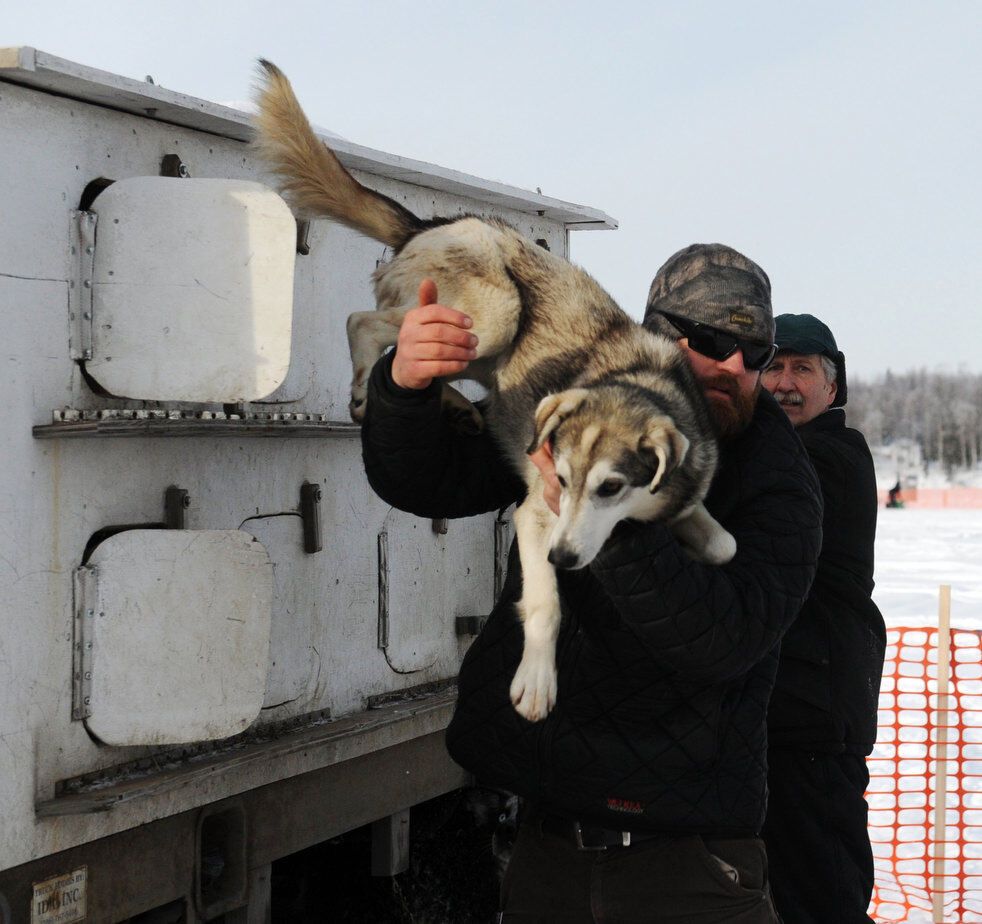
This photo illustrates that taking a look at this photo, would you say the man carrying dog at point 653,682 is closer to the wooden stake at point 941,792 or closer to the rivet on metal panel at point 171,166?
the rivet on metal panel at point 171,166

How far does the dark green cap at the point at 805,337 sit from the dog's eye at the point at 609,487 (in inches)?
75.6

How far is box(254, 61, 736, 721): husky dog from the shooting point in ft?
8.35

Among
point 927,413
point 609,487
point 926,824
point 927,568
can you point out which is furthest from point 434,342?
point 927,413

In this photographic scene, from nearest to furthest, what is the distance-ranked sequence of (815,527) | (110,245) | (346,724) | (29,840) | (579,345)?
(815,527), (29,840), (110,245), (579,345), (346,724)

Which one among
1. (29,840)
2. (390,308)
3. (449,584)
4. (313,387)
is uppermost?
(390,308)

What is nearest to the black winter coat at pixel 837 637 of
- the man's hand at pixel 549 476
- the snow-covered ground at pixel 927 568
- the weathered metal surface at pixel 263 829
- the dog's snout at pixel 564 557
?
the weathered metal surface at pixel 263 829

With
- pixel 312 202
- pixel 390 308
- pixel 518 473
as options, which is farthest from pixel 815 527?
pixel 312 202

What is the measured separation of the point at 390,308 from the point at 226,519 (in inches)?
29.6

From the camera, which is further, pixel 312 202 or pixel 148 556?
pixel 312 202

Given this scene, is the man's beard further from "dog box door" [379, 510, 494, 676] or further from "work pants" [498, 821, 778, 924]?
"dog box door" [379, 510, 494, 676]

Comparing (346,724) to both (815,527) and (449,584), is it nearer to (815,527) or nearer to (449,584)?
(449,584)

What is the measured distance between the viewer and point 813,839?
3.67m

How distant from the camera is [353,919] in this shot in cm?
412

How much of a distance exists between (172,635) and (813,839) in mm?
2114
